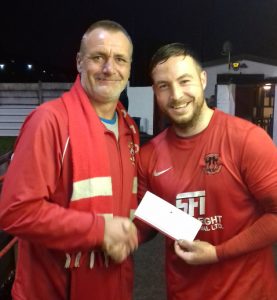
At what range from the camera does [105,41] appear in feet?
5.93

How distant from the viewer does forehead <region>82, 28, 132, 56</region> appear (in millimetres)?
1810

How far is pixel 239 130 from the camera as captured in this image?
1.77 metres

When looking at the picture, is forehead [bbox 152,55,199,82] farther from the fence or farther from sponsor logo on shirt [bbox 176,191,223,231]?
the fence

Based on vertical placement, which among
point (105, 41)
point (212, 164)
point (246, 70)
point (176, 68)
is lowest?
point (212, 164)

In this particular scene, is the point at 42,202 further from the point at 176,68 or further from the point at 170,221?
the point at 176,68

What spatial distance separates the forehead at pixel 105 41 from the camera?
1810 mm

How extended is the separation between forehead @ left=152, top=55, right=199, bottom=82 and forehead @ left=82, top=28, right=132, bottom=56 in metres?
0.20

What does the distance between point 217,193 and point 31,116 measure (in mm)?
893

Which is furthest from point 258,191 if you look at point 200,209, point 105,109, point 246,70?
point 246,70

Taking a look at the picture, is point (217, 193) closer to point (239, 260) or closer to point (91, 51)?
point (239, 260)

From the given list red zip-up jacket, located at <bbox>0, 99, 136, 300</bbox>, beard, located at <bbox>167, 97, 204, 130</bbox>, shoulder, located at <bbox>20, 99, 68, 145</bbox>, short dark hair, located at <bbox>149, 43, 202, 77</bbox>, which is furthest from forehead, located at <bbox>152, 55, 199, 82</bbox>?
shoulder, located at <bbox>20, 99, 68, 145</bbox>

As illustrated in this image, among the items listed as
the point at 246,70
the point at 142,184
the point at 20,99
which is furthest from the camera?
the point at 20,99

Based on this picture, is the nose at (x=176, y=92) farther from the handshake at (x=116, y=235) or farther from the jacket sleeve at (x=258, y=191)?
the handshake at (x=116, y=235)

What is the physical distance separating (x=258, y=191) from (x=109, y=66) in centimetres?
89
